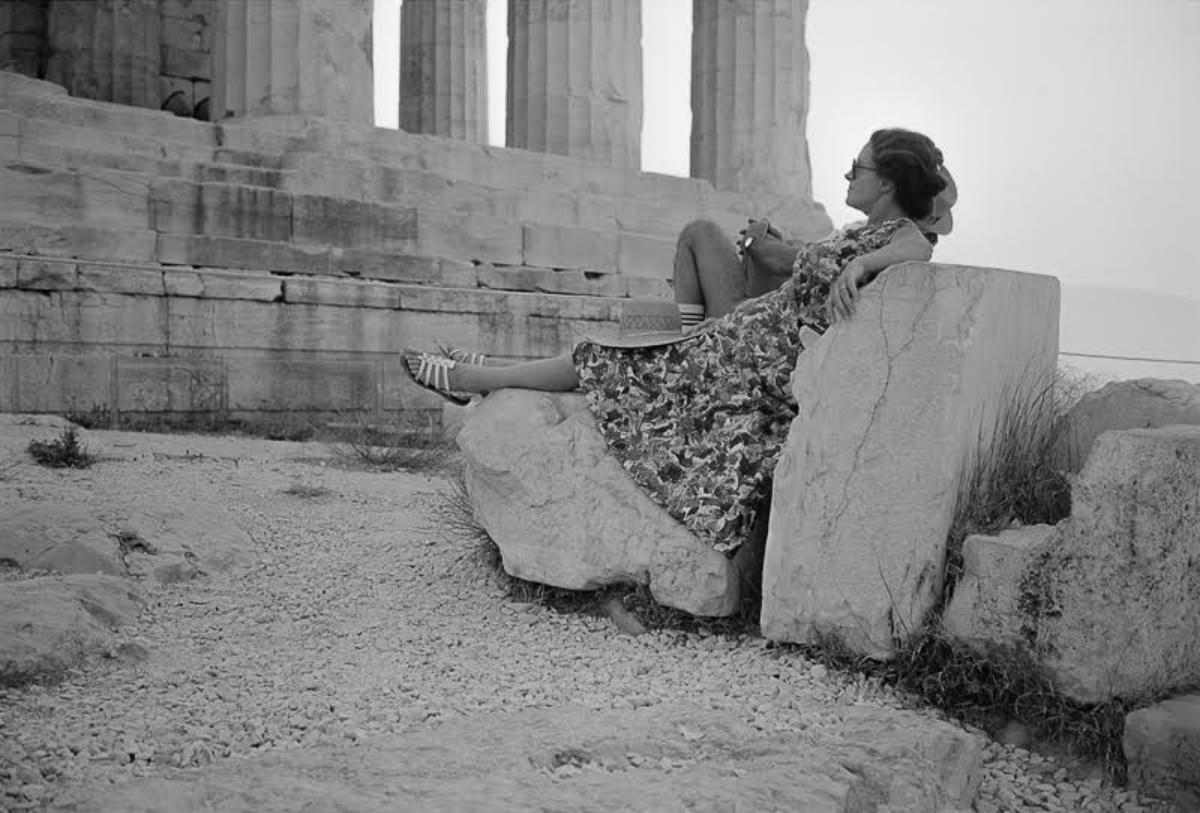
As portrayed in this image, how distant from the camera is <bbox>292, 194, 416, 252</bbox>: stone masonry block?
405 inches

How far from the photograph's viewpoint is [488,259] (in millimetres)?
11570

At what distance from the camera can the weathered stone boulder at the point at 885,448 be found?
11.8 feet

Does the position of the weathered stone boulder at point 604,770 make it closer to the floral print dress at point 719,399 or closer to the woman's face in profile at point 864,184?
the floral print dress at point 719,399

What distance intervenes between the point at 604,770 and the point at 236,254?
7.72 meters

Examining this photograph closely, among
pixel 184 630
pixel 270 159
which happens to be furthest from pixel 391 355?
pixel 184 630

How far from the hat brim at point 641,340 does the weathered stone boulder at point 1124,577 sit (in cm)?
154

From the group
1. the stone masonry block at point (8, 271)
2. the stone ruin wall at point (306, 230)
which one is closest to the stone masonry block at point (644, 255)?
the stone ruin wall at point (306, 230)

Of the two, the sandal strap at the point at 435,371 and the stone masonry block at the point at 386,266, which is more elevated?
the stone masonry block at the point at 386,266

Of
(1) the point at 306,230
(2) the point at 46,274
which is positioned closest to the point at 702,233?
(2) the point at 46,274

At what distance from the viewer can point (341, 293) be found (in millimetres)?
9914

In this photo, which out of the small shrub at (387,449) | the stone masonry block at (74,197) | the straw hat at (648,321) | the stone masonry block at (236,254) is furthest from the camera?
the stone masonry block at (236,254)

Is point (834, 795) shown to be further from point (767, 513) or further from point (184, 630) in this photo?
A: point (184, 630)

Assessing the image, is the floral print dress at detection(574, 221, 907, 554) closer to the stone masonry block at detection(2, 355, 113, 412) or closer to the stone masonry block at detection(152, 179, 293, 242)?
the stone masonry block at detection(2, 355, 113, 412)

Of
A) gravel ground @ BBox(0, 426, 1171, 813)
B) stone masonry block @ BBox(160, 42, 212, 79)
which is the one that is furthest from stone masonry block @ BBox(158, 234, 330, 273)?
stone masonry block @ BBox(160, 42, 212, 79)
